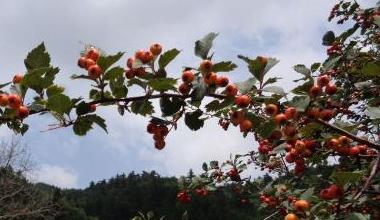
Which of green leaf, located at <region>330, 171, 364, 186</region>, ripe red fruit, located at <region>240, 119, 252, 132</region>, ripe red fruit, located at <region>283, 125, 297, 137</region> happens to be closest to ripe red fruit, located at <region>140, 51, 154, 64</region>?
ripe red fruit, located at <region>240, 119, 252, 132</region>

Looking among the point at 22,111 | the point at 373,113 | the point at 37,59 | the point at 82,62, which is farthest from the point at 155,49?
the point at 373,113

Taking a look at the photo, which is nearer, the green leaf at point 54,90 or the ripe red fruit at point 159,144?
the green leaf at point 54,90

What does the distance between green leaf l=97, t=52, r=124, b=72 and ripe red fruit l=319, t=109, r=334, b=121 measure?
1.23 metres

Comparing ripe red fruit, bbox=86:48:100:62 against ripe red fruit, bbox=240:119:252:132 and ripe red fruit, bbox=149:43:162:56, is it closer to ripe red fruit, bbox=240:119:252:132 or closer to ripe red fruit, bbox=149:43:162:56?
ripe red fruit, bbox=149:43:162:56

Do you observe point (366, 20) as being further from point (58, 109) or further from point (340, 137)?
point (58, 109)

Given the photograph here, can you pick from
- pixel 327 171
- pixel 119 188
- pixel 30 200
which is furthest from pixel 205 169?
pixel 119 188

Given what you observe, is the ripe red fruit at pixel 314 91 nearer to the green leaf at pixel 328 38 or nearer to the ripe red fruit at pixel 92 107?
the ripe red fruit at pixel 92 107

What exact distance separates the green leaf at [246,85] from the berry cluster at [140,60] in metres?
0.52

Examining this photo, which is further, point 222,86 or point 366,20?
point 366,20

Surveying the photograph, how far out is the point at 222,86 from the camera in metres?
2.67

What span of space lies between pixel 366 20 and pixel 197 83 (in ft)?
19.0

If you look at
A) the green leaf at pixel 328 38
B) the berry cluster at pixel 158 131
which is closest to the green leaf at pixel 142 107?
the berry cluster at pixel 158 131

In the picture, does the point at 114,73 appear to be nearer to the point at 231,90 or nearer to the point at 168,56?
the point at 168,56

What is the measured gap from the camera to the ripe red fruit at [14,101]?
8.55ft
